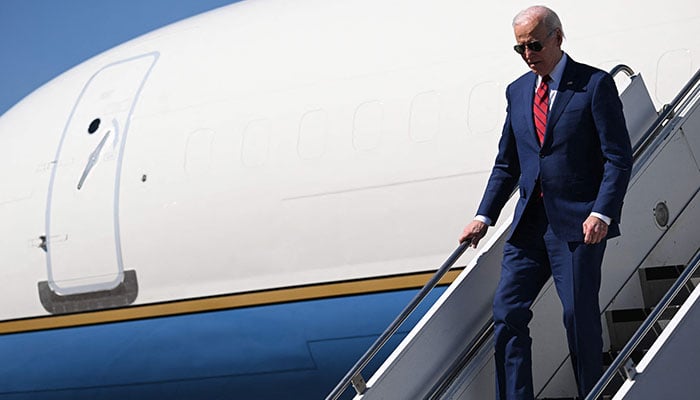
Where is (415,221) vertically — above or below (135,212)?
below

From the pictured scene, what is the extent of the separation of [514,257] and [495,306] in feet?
0.67

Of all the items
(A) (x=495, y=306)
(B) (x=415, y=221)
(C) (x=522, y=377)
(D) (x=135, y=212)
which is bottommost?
(C) (x=522, y=377)

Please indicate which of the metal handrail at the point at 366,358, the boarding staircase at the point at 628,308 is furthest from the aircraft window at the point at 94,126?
the metal handrail at the point at 366,358

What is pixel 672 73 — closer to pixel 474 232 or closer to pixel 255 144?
pixel 474 232

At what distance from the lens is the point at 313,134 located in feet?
22.9

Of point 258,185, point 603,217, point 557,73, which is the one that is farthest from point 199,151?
point 603,217

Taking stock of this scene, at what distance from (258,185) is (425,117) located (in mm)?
1245

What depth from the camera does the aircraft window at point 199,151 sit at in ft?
24.2

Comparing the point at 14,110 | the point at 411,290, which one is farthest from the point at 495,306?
the point at 14,110

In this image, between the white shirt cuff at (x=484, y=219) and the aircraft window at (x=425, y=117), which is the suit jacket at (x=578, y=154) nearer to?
the white shirt cuff at (x=484, y=219)

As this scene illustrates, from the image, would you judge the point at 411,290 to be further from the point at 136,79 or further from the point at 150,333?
the point at 136,79

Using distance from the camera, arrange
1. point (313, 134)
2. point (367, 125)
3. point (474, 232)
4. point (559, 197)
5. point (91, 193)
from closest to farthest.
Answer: point (559, 197), point (474, 232), point (367, 125), point (313, 134), point (91, 193)

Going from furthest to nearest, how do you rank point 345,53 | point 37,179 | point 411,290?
point 37,179
point 345,53
point 411,290

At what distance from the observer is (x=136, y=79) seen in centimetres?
824
